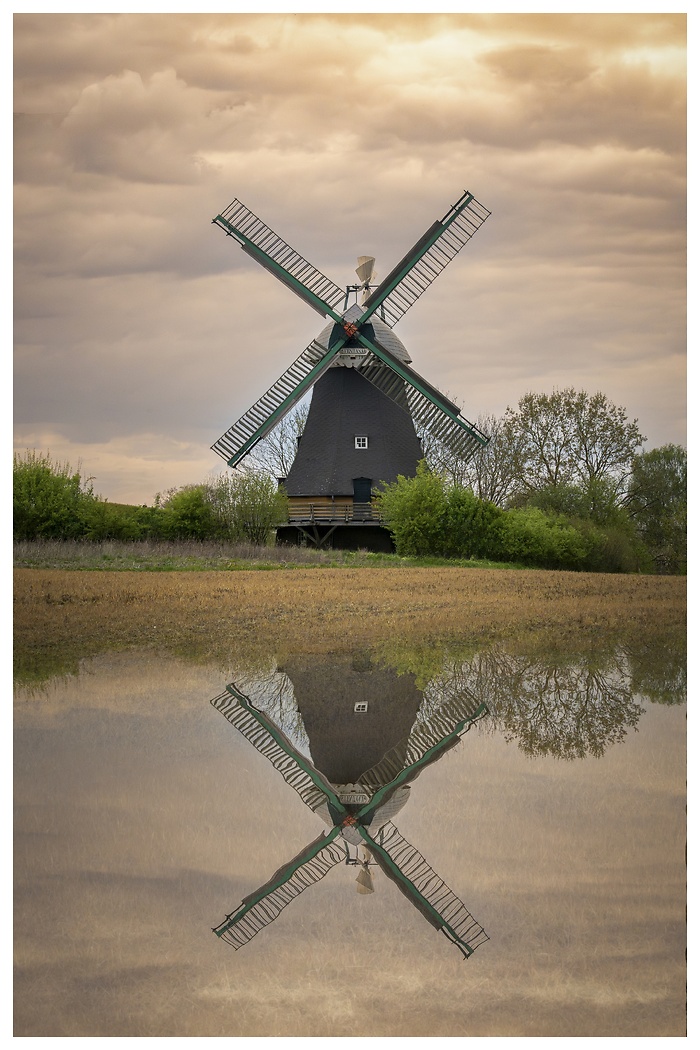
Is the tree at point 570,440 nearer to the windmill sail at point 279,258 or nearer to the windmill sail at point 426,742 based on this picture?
the windmill sail at point 279,258

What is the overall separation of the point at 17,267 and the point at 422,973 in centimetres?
705

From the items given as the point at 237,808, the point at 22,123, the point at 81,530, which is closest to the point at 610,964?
the point at 237,808

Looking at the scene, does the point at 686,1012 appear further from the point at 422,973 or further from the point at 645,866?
the point at 422,973

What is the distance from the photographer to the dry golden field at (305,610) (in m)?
8.61

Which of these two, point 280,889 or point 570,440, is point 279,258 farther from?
point 280,889

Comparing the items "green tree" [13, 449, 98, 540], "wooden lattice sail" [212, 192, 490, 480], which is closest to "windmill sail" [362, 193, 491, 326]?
"wooden lattice sail" [212, 192, 490, 480]

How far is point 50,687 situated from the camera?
658 cm

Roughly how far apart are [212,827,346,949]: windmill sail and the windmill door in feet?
51.9

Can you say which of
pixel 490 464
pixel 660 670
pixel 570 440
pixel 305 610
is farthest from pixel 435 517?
pixel 660 670

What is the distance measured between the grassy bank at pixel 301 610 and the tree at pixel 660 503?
4185mm

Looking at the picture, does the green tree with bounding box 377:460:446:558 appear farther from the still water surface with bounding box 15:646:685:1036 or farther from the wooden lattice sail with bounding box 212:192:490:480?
the still water surface with bounding box 15:646:685:1036

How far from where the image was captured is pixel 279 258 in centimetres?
1534

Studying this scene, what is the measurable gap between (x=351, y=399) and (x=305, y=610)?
10.0 metres

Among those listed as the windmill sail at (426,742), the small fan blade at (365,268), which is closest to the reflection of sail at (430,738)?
the windmill sail at (426,742)
